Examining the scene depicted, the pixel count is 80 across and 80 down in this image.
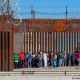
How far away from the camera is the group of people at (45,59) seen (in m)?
31.0

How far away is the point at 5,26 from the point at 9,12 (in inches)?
72.4

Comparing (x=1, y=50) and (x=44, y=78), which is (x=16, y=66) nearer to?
(x=1, y=50)

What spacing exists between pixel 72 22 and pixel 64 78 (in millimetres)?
12712

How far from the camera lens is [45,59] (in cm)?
3106

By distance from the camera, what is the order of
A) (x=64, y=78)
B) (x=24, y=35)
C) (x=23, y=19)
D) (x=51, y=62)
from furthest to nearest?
(x=24, y=35) → (x=51, y=62) → (x=23, y=19) → (x=64, y=78)

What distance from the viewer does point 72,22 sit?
30547 millimetres

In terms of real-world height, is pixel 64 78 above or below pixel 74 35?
below

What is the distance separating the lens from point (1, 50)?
1056 inches

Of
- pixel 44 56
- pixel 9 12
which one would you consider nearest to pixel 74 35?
pixel 44 56

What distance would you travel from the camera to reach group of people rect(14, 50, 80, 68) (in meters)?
31.0

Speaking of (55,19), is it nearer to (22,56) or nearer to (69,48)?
(22,56)

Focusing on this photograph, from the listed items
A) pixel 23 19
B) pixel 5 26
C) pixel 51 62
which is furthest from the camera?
pixel 51 62

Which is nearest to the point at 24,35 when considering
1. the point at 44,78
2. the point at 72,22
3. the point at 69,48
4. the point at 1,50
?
the point at 69,48

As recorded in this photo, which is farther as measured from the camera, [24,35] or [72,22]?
[24,35]
